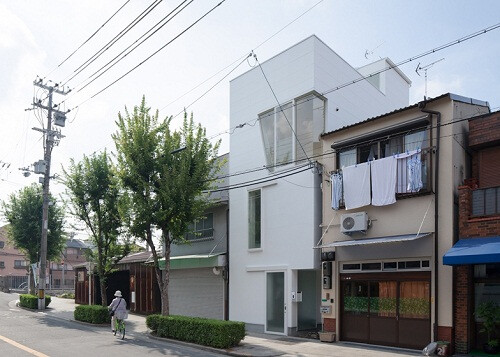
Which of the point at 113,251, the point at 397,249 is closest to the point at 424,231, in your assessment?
the point at 397,249

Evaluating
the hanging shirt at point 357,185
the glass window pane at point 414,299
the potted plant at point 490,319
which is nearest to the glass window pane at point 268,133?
the hanging shirt at point 357,185

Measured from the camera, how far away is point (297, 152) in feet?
60.8

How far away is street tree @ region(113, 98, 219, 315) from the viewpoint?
18.6m

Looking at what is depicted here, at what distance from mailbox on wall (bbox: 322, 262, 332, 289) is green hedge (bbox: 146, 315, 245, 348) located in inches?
124

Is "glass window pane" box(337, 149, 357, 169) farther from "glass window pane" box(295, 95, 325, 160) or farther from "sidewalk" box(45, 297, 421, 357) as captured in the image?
"sidewalk" box(45, 297, 421, 357)

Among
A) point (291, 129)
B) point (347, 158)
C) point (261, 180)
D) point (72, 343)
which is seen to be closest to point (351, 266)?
point (347, 158)

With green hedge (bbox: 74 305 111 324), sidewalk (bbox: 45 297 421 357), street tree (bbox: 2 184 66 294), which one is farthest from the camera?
street tree (bbox: 2 184 66 294)

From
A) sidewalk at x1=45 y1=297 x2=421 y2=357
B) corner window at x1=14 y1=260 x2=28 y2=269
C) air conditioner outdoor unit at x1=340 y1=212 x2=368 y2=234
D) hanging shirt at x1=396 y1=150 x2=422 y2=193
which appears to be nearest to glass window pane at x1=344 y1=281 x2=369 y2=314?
sidewalk at x1=45 y1=297 x2=421 y2=357

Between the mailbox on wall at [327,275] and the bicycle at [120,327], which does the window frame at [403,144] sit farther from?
the bicycle at [120,327]

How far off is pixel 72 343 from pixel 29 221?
1957 centimetres

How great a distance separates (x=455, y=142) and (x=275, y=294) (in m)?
8.72

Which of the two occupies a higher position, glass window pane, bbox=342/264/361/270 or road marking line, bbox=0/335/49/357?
glass window pane, bbox=342/264/361/270

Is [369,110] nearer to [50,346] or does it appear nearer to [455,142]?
[455,142]

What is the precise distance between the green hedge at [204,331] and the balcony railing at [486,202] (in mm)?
7640
